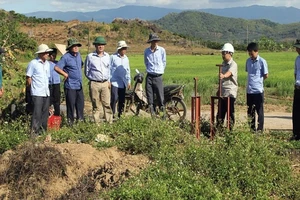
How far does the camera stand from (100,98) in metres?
8.98

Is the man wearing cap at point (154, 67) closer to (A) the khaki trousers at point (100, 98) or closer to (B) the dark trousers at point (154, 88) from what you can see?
(B) the dark trousers at point (154, 88)

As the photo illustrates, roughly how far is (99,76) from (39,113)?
4.34 ft

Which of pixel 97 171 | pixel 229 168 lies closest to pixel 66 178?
pixel 97 171

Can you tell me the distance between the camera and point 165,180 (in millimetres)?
5027

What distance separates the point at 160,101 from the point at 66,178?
4089 mm

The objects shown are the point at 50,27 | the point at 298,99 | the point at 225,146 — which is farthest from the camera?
the point at 50,27

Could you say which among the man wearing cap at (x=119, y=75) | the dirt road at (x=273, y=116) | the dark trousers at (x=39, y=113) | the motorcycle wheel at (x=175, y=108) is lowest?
the dirt road at (x=273, y=116)

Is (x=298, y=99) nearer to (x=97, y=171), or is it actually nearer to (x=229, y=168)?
(x=229, y=168)

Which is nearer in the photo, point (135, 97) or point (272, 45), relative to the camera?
point (135, 97)

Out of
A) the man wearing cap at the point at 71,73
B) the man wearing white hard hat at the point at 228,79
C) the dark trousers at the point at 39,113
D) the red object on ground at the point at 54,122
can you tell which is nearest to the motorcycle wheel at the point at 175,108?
the man wearing white hard hat at the point at 228,79

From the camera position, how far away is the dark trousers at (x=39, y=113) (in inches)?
316

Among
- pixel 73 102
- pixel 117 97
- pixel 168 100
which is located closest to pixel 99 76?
pixel 73 102

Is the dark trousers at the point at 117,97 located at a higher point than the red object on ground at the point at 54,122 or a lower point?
higher

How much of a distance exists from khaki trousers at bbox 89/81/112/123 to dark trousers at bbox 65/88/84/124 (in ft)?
0.80
